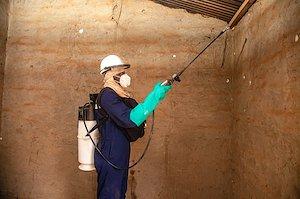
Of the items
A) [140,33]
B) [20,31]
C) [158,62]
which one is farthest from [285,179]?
[20,31]

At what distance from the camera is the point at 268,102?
203cm

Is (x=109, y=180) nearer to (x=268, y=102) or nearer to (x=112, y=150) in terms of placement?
(x=112, y=150)

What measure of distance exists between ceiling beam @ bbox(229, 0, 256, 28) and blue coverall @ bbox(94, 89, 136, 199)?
1376 mm

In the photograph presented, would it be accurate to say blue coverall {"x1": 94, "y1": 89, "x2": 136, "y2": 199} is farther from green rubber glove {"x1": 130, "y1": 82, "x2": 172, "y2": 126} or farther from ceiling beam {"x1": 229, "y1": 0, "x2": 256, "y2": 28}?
ceiling beam {"x1": 229, "y1": 0, "x2": 256, "y2": 28}

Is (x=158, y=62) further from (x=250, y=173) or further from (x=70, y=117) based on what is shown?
(x=250, y=173)

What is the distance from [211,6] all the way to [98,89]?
5.20 feet

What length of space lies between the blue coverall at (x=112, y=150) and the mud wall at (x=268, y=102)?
104 cm

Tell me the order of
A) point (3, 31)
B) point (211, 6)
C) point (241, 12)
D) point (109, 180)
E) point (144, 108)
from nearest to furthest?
1. point (144, 108)
2. point (109, 180)
3. point (241, 12)
4. point (211, 6)
5. point (3, 31)

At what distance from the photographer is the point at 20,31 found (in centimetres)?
363

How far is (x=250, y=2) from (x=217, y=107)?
121cm

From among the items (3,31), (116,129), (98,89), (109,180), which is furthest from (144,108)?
(3,31)

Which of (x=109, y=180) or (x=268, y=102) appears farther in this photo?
(x=109, y=180)

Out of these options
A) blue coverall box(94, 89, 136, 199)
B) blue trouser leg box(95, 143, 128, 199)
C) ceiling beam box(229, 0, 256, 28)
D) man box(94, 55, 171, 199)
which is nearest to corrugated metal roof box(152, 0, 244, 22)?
ceiling beam box(229, 0, 256, 28)

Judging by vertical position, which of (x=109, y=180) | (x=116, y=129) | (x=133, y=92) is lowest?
(x=109, y=180)
